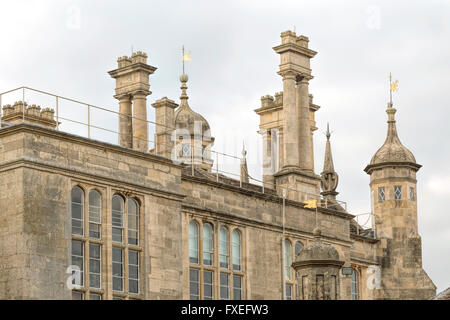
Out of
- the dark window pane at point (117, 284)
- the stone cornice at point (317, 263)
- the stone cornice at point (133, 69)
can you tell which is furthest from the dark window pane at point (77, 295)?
the stone cornice at point (133, 69)

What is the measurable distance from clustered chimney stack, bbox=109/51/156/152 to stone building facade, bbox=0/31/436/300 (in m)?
0.07

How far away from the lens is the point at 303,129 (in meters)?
58.1

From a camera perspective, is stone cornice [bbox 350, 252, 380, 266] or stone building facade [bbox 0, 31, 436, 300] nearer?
stone building facade [bbox 0, 31, 436, 300]

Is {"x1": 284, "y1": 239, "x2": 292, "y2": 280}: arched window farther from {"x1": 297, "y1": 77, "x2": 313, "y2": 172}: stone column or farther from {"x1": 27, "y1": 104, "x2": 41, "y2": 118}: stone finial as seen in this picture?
{"x1": 27, "y1": 104, "x2": 41, "y2": 118}: stone finial

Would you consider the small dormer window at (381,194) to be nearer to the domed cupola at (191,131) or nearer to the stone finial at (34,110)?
the domed cupola at (191,131)

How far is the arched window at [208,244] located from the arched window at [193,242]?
1.26 ft

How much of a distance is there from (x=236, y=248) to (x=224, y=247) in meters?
0.75

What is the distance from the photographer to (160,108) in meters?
52.0

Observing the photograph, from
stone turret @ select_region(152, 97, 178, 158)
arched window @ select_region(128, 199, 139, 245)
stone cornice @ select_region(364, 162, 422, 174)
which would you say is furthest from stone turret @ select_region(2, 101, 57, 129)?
arched window @ select_region(128, 199, 139, 245)

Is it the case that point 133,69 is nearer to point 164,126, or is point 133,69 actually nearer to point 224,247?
point 164,126

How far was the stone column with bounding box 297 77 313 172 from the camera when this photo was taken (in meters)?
57.9

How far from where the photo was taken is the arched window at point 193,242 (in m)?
49.9
